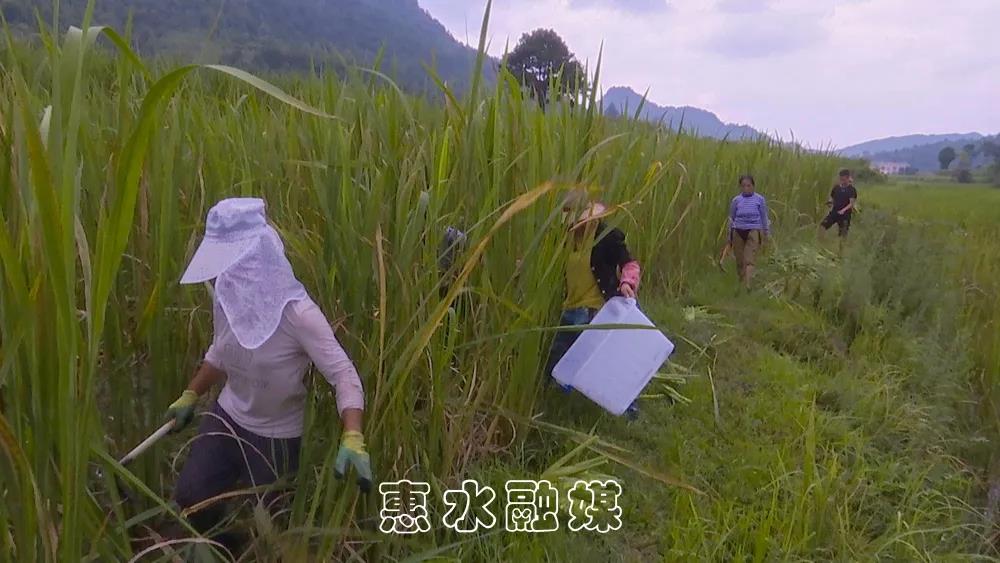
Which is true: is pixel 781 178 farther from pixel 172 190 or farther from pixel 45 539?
pixel 45 539

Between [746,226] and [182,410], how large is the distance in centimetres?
454

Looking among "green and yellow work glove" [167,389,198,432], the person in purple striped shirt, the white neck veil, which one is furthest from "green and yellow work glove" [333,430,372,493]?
the person in purple striped shirt

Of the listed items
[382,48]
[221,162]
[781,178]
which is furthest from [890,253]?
[221,162]

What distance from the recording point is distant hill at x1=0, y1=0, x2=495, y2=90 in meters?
2.21

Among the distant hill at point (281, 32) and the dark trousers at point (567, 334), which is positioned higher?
the distant hill at point (281, 32)

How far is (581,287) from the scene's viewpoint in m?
2.70

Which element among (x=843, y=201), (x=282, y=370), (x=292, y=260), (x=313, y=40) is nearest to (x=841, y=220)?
(x=843, y=201)

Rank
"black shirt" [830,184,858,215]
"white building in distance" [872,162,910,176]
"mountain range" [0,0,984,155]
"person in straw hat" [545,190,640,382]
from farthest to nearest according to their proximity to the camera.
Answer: "white building in distance" [872,162,910,176], "black shirt" [830,184,858,215], "person in straw hat" [545,190,640,382], "mountain range" [0,0,984,155]

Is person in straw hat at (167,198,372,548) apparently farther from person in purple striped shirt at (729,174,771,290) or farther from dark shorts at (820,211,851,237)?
dark shorts at (820,211,851,237)

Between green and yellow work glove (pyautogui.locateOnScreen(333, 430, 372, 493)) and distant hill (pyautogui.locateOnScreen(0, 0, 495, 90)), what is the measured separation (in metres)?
0.89

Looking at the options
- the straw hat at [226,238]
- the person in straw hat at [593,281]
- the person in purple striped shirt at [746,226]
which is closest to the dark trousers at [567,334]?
the person in straw hat at [593,281]

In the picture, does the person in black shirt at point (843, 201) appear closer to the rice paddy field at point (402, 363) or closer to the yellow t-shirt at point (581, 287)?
the rice paddy field at point (402, 363)

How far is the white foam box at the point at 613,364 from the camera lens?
2383 mm

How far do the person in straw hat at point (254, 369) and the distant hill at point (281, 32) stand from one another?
480 millimetres
